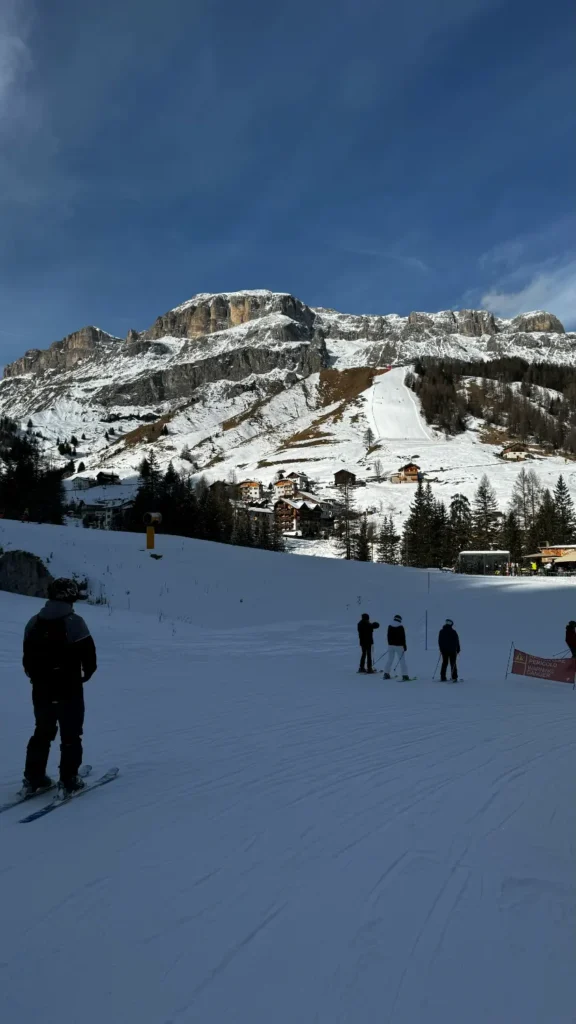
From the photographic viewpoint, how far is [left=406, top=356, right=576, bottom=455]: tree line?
15800 centimetres

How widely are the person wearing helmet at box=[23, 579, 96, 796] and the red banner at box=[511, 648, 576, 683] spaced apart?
42.1ft

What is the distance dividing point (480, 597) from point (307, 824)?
89.8 ft

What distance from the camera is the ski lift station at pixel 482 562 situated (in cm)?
5475

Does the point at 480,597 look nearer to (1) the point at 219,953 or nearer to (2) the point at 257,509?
(1) the point at 219,953

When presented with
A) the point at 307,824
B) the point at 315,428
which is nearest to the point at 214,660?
the point at 307,824

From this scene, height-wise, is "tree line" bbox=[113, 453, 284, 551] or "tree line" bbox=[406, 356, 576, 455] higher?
"tree line" bbox=[406, 356, 576, 455]

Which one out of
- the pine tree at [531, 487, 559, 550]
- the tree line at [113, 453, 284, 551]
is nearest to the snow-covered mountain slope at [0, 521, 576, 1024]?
the tree line at [113, 453, 284, 551]

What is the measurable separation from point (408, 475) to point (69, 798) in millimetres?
117213

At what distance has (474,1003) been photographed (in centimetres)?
266

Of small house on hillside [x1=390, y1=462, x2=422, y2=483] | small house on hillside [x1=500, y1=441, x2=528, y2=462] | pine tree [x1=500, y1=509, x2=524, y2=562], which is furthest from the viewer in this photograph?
small house on hillside [x1=500, y1=441, x2=528, y2=462]

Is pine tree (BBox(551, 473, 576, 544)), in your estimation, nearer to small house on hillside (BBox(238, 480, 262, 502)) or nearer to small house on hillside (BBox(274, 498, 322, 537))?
small house on hillside (BBox(274, 498, 322, 537))

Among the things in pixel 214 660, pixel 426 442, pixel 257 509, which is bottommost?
pixel 214 660

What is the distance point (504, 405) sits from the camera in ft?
581

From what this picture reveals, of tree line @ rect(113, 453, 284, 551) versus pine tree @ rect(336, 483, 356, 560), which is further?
pine tree @ rect(336, 483, 356, 560)
